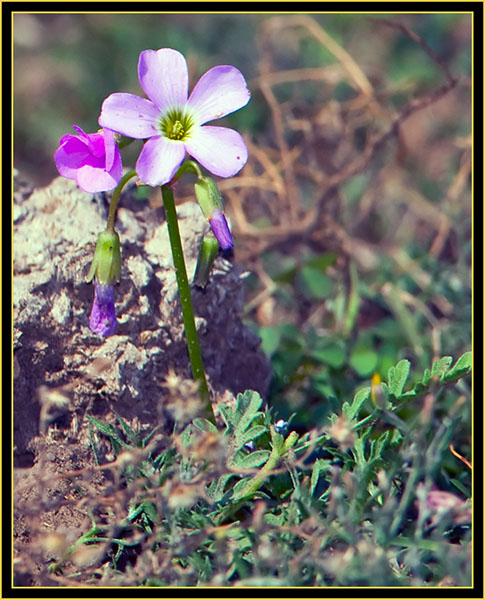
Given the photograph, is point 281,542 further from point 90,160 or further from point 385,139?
point 385,139

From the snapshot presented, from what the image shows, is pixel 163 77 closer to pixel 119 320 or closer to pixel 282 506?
pixel 119 320

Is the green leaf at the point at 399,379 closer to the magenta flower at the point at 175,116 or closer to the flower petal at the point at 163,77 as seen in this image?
the magenta flower at the point at 175,116

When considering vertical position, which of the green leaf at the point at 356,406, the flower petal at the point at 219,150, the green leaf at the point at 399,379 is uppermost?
the flower petal at the point at 219,150

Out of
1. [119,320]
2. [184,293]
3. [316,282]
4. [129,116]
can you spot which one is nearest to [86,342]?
[119,320]

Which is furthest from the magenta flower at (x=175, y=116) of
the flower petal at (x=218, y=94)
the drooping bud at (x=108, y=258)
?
the drooping bud at (x=108, y=258)

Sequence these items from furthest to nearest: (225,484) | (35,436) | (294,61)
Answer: (294,61) < (35,436) < (225,484)

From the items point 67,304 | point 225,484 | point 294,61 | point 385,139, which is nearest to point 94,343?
point 67,304
